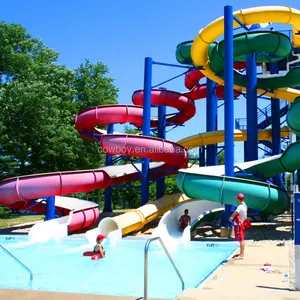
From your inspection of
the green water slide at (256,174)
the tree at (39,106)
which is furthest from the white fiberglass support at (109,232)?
the tree at (39,106)

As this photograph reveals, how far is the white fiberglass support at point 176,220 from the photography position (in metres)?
11.5

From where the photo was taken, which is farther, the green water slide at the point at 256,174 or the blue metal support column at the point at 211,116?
the blue metal support column at the point at 211,116

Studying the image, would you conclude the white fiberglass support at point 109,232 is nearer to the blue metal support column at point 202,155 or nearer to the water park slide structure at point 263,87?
the water park slide structure at point 263,87

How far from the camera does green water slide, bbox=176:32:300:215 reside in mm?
11250

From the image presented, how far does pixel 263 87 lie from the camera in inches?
628

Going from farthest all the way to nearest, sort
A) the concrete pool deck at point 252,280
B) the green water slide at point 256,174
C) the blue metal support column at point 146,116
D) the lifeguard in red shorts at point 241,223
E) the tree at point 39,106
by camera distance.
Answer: the tree at point 39,106
the blue metal support column at point 146,116
the green water slide at point 256,174
the lifeguard in red shorts at point 241,223
the concrete pool deck at point 252,280

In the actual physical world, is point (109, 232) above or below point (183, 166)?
below

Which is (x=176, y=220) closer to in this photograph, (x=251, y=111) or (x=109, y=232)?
(x=109, y=232)

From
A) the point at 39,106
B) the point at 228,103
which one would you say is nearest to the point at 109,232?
the point at 228,103

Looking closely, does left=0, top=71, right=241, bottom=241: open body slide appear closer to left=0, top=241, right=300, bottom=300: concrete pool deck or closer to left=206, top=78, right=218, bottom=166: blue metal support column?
left=206, top=78, right=218, bottom=166: blue metal support column

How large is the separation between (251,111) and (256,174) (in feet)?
6.82

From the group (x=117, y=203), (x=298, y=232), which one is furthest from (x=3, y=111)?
(x=117, y=203)

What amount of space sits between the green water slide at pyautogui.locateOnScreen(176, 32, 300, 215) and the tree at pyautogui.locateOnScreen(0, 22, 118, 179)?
11.4 metres

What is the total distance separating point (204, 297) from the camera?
14.2 ft
